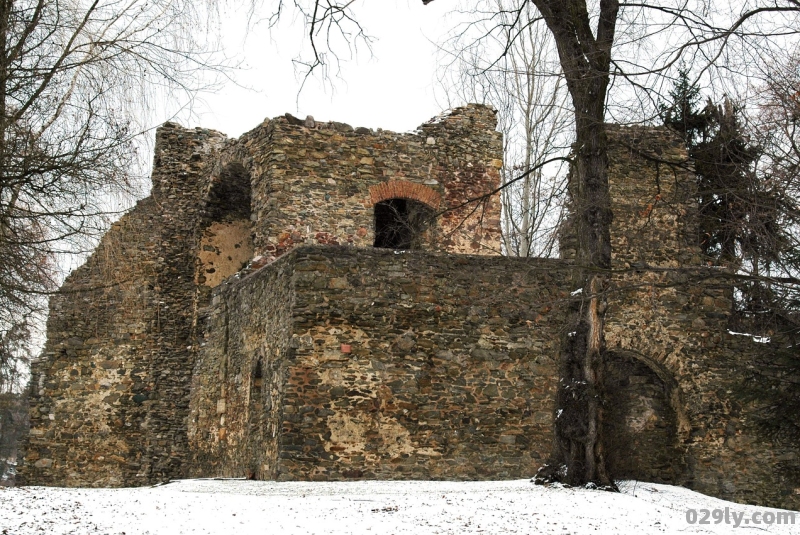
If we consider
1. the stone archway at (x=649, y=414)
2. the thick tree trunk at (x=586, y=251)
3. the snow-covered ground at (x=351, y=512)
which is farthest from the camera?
the stone archway at (x=649, y=414)

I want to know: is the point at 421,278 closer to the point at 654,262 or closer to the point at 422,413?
the point at 422,413

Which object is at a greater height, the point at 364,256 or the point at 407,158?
the point at 407,158

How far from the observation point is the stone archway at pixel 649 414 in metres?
16.2

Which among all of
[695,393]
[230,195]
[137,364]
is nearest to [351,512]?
[695,393]

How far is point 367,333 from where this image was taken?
1370cm

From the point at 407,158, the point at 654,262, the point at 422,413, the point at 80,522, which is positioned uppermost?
the point at 407,158

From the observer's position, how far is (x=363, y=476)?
522 inches

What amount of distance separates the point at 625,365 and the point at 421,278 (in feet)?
15.7

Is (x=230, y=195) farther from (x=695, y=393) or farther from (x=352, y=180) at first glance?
(x=695, y=393)

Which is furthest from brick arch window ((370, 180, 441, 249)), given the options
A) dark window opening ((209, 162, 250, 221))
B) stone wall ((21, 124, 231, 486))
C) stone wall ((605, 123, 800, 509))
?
stone wall ((21, 124, 231, 486))

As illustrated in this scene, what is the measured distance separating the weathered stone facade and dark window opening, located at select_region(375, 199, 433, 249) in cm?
7

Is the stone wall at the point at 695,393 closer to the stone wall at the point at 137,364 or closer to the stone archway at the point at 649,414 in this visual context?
the stone archway at the point at 649,414

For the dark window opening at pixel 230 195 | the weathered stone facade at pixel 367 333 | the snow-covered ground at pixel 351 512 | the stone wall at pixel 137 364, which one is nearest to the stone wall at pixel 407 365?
the weathered stone facade at pixel 367 333

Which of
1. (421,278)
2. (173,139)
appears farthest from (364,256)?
(173,139)
